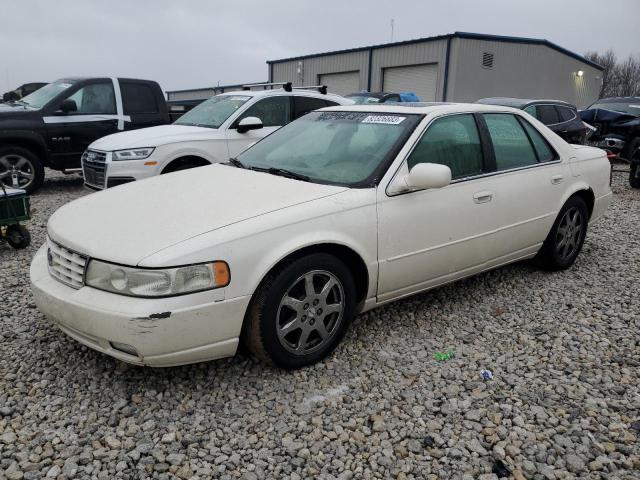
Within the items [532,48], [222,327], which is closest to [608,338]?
[222,327]

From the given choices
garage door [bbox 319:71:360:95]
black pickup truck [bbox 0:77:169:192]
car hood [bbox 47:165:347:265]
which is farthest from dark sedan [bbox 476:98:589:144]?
garage door [bbox 319:71:360:95]

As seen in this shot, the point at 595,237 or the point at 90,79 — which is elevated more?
the point at 90,79

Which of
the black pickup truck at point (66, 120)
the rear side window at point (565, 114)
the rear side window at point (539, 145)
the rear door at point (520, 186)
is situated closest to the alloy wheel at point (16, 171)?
→ the black pickup truck at point (66, 120)

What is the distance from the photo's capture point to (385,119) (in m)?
3.77

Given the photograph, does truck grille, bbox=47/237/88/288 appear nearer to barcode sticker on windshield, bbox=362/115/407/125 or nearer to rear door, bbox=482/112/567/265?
barcode sticker on windshield, bbox=362/115/407/125

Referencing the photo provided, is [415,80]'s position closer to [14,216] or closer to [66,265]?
[14,216]

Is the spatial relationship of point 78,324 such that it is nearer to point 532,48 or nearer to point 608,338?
point 608,338

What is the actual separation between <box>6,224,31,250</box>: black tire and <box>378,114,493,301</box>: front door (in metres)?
3.90

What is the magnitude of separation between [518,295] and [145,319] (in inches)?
121

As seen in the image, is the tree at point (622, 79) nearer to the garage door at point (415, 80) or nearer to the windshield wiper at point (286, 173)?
the garage door at point (415, 80)

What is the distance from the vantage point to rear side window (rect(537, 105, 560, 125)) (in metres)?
11.1

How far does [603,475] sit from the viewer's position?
235cm

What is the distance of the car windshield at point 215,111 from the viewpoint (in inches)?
286

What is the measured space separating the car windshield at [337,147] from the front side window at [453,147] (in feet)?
0.47
